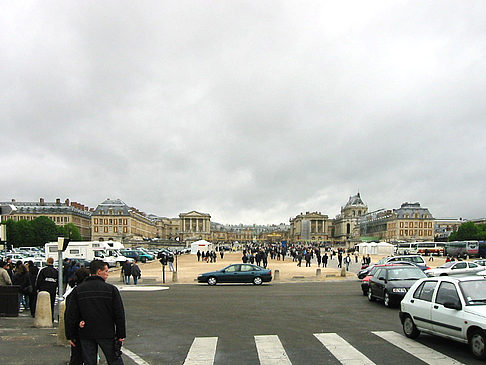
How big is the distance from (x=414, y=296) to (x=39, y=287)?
32.3 ft

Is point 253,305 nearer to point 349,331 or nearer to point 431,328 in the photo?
point 349,331

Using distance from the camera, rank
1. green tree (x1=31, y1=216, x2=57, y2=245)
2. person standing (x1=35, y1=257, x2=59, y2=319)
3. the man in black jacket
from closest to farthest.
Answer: the man in black jacket < person standing (x1=35, y1=257, x2=59, y2=319) < green tree (x1=31, y1=216, x2=57, y2=245)

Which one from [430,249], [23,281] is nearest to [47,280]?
[23,281]

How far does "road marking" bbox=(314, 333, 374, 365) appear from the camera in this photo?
8906mm

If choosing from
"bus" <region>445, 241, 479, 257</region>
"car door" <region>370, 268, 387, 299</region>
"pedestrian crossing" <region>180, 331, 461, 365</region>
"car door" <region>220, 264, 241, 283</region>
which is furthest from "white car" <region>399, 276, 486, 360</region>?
"bus" <region>445, 241, 479, 257</region>

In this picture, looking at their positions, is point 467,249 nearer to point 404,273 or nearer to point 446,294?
point 404,273

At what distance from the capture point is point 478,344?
29.2ft

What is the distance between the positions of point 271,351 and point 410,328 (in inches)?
132

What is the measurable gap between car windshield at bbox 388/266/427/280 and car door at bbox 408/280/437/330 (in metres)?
7.14

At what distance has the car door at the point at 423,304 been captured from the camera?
1041cm

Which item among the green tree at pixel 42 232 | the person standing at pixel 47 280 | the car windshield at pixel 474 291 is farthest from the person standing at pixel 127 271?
the green tree at pixel 42 232

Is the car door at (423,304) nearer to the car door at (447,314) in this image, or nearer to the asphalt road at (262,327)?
the car door at (447,314)

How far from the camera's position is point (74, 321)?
21.5 feet

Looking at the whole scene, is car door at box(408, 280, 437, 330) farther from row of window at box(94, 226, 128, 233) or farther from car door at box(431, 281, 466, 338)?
row of window at box(94, 226, 128, 233)
